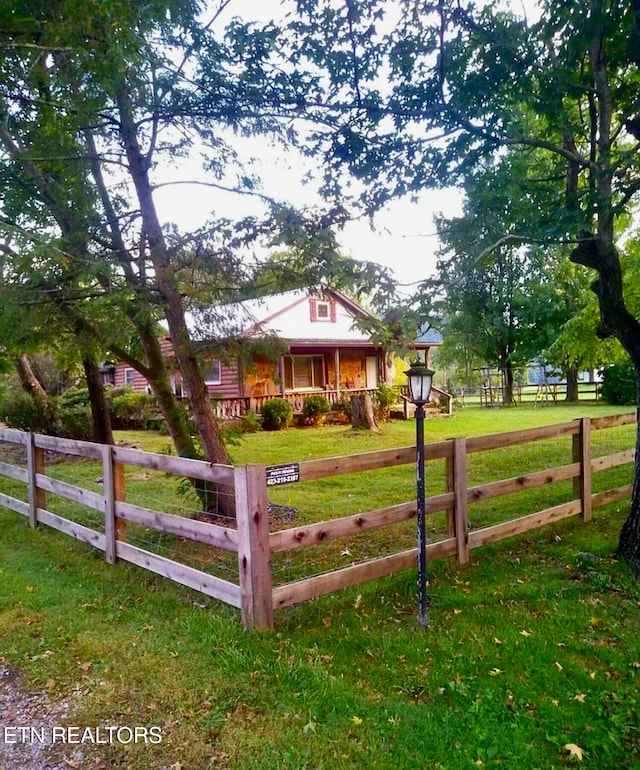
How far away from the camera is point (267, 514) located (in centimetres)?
339

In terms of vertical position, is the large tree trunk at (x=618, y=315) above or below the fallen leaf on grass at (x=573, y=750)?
above

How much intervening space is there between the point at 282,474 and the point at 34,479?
4.11 meters

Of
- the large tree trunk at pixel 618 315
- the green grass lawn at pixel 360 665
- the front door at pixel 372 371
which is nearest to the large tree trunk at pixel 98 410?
the green grass lawn at pixel 360 665

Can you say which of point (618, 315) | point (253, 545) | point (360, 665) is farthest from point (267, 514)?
point (618, 315)

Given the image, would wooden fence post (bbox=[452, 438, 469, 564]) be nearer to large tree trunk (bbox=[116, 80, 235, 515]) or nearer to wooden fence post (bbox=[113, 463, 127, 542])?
large tree trunk (bbox=[116, 80, 235, 515])

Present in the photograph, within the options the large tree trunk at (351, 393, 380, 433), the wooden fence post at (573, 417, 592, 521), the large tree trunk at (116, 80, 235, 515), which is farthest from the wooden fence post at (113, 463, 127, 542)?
the large tree trunk at (351, 393, 380, 433)

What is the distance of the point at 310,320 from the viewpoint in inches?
834

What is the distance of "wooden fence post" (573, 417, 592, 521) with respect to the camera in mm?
5555

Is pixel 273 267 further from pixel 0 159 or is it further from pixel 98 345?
pixel 0 159

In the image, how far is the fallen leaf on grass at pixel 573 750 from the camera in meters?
2.37

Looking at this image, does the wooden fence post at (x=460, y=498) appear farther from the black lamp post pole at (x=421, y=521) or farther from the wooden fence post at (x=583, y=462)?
the wooden fence post at (x=583, y=462)

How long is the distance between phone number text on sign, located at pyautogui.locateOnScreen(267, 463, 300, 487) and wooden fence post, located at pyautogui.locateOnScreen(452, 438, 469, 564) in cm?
161

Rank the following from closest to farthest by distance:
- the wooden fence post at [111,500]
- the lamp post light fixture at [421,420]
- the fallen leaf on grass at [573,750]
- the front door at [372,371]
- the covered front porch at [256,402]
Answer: the fallen leaf on grass at [573,750], the lamp post light fixture at [421,420], the wooden fence post at [111,500], the covered front porch at [256,402], the front door at [372,371]

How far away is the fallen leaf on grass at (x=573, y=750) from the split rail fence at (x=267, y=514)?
1.65 meters
